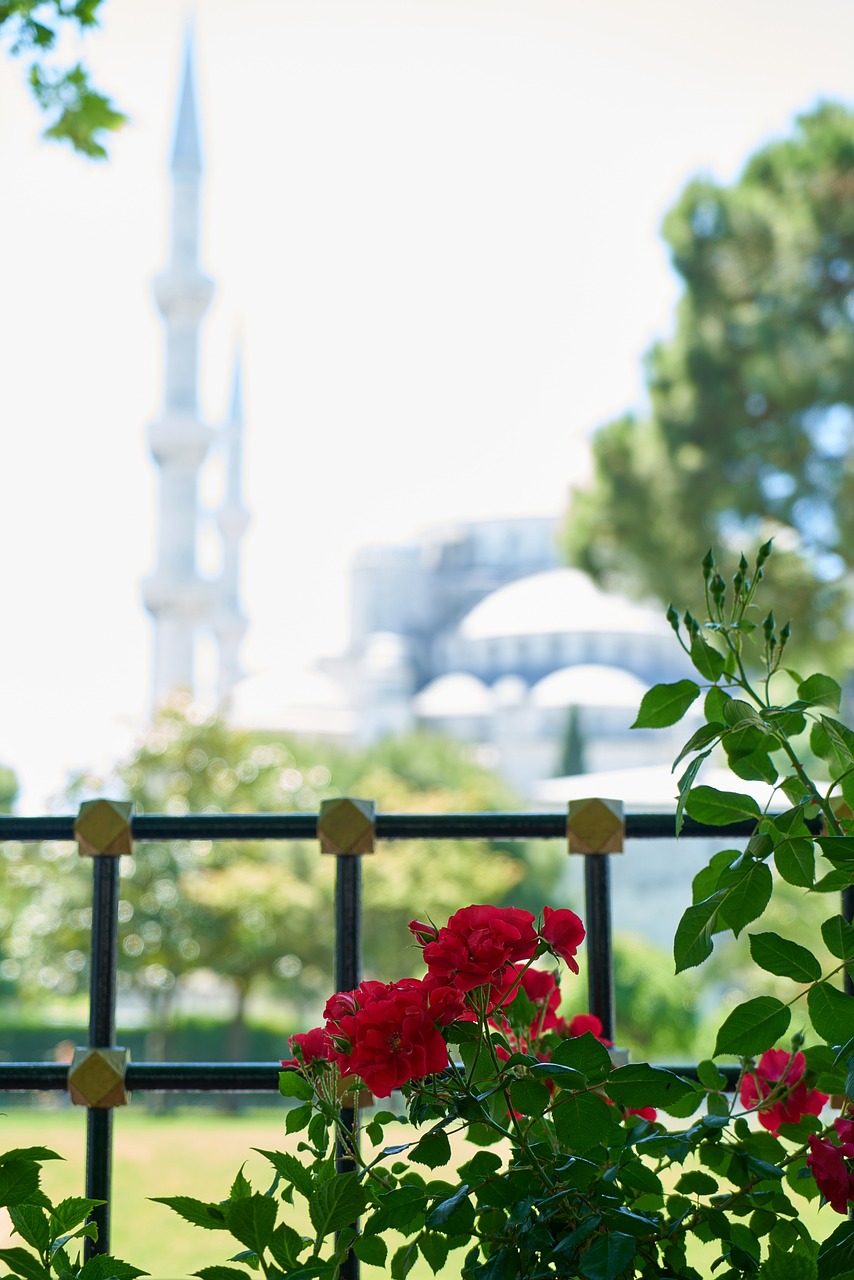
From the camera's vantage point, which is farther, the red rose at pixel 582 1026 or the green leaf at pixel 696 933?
→ the red rose at pixel 582 1026

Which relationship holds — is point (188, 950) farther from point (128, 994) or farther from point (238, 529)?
point (238, 529)

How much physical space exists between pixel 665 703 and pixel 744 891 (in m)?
0.16

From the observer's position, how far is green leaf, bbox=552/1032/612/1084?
0.96 m

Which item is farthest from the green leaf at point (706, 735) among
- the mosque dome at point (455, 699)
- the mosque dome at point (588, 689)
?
the mosque dome at point (455, 699)

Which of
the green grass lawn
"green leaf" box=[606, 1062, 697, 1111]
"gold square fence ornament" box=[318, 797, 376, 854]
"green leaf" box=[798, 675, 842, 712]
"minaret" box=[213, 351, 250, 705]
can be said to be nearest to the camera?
"green leaf" box=[606, 1062, 697, 1111]

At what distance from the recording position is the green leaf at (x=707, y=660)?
3.45 feet

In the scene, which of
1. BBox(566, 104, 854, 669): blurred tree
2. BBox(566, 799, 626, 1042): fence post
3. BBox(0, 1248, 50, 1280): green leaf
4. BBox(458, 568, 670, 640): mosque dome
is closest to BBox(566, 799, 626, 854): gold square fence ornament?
BBox(566, 799, 626, 1042): fence post

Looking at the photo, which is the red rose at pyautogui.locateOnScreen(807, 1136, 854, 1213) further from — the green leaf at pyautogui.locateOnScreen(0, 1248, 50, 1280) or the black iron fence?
the green leaf at pyautogui.locateOnScreen(0, 1248, 50, 1280)

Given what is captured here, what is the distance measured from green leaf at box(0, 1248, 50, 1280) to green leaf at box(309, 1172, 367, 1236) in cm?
21

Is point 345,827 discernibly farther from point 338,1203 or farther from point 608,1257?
point 608,1257

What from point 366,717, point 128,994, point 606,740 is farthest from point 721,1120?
point 366,717

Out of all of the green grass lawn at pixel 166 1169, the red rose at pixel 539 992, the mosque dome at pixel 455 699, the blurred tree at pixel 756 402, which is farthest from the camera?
the mosque dome at pixel 455 699

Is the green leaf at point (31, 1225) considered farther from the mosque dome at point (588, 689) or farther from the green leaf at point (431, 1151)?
the mosque dome at point (588, 689)

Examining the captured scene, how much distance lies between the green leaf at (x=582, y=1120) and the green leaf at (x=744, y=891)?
171 mm
